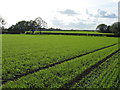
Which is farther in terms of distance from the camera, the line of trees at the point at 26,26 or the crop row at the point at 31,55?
the line of trees at the point at 26,26

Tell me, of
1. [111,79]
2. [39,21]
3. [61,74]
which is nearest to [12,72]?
[61,74]

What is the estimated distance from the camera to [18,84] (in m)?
9.54

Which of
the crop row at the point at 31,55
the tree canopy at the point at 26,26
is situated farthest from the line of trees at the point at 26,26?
the crop row at the point at 31,55

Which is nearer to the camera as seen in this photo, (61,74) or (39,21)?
(61,74)

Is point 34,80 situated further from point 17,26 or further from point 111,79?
point 17,26

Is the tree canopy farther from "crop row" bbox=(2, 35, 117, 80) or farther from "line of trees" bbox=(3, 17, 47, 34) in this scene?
"crop row" bbox=(2, 35, 117, 80)

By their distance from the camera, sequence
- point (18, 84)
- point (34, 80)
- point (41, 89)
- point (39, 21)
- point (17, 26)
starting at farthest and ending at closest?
point (17, 26), point (39, 21), point (34, 80), point (18, 84), point (41, 89)

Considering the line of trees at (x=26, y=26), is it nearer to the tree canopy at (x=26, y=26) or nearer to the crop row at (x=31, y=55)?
the tree canopy at (x=26, y=26)

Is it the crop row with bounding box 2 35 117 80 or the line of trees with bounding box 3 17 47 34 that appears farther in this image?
the line of trees with bounding box 3 17 47 34

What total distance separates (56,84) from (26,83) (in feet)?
6.31

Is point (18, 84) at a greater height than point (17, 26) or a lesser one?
lesser

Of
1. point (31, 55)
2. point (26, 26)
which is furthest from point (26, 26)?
point (31, 55)

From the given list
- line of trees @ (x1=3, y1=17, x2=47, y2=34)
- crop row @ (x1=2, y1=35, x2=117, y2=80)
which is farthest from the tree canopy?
crop row @ (x1=2, y1=35, x2=117, y2=80)

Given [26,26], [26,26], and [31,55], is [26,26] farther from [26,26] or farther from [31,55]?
[31,55]
